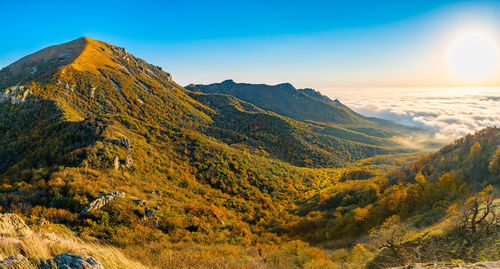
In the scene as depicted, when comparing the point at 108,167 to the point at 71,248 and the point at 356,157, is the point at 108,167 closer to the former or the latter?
the point at 71,248

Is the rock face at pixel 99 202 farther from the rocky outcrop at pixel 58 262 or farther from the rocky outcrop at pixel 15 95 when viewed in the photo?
the rocky outcrop at pixel 15 95

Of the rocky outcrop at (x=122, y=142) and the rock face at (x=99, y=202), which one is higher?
the rocky outcrop at (x=122, y=142)

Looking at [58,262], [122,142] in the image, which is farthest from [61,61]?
[58,262]

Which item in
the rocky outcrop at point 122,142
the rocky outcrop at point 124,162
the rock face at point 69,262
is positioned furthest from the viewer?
the rocky outcrop at point 122,142

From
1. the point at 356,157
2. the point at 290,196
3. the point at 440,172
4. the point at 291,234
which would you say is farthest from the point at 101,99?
the point at 356,157

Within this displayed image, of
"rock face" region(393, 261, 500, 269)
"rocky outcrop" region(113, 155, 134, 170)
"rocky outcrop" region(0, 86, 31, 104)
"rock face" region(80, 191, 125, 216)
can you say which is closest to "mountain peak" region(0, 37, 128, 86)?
"rocky outcrop" region(0, 86, 31, 104)

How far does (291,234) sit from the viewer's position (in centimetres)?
2253

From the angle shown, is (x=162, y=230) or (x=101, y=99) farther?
(x=101, y=99)

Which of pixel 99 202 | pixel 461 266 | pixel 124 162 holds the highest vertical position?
pixel 461 266

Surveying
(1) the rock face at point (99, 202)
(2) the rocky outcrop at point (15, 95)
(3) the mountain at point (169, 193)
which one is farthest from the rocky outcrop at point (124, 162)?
(2) the rocky outcrop at point (15, 95)

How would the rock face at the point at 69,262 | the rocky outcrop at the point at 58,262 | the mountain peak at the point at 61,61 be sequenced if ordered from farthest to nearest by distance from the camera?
1. the mountain peak at the point at 61,61
2. the rock face at the point at 69,262
3. the rocky outcrop at the point at 58,262

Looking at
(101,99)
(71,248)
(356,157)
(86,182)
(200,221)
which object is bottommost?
(356,157)

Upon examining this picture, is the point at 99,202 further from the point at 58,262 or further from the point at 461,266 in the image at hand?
the point at 461,266

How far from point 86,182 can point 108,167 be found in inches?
219
